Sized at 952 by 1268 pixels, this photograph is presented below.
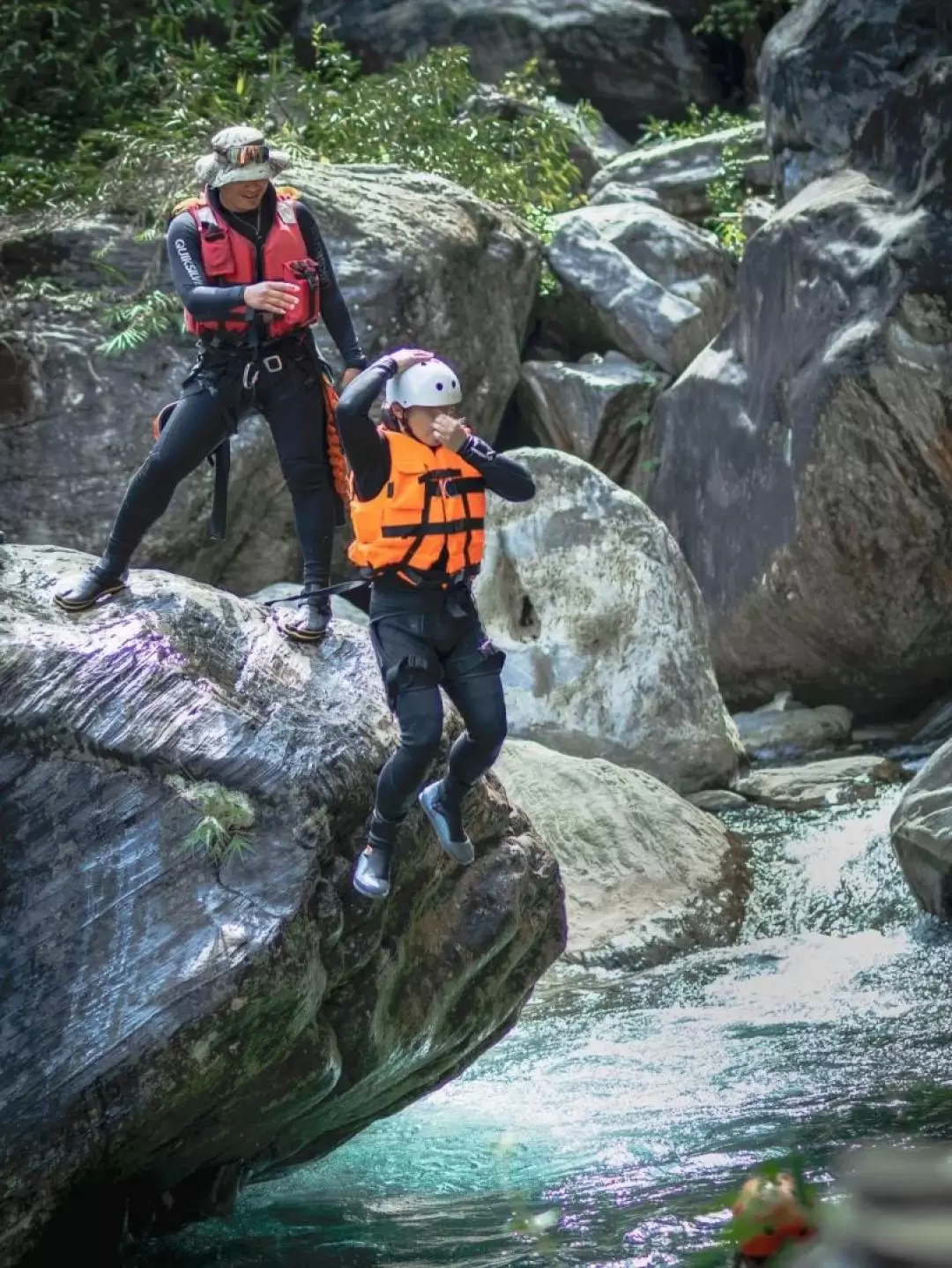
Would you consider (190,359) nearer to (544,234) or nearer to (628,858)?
(544,234)

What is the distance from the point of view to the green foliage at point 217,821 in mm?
4949

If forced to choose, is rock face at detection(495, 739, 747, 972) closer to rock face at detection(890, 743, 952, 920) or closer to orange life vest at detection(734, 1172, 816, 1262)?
rock face at detection(890, 743, 952, 920)

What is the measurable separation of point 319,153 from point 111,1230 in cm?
1076

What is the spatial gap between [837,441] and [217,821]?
8077 mm

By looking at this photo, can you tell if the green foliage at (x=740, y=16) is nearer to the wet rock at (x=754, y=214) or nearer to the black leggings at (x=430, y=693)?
the wet rock at (x=754, y=214)

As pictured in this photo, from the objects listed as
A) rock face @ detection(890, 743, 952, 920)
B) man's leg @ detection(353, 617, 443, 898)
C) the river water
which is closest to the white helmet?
man's leg @ detection(353, 617, 443, 898)

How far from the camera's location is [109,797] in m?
5.04

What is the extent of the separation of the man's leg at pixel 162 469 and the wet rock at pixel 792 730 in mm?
7538

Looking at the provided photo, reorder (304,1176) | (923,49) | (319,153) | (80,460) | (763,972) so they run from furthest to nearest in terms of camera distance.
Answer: (319,153) → (923,49) → (80,460) → (763,972) → (304,1176)

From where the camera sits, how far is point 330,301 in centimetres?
567

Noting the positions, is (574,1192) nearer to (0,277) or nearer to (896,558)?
(896,558)

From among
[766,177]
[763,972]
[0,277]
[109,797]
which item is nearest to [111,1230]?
[109,797]

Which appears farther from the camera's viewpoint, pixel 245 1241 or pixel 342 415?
pixel 245 1241

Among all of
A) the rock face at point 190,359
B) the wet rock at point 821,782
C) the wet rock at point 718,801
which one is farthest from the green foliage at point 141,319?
the wet rock at point 821,782
